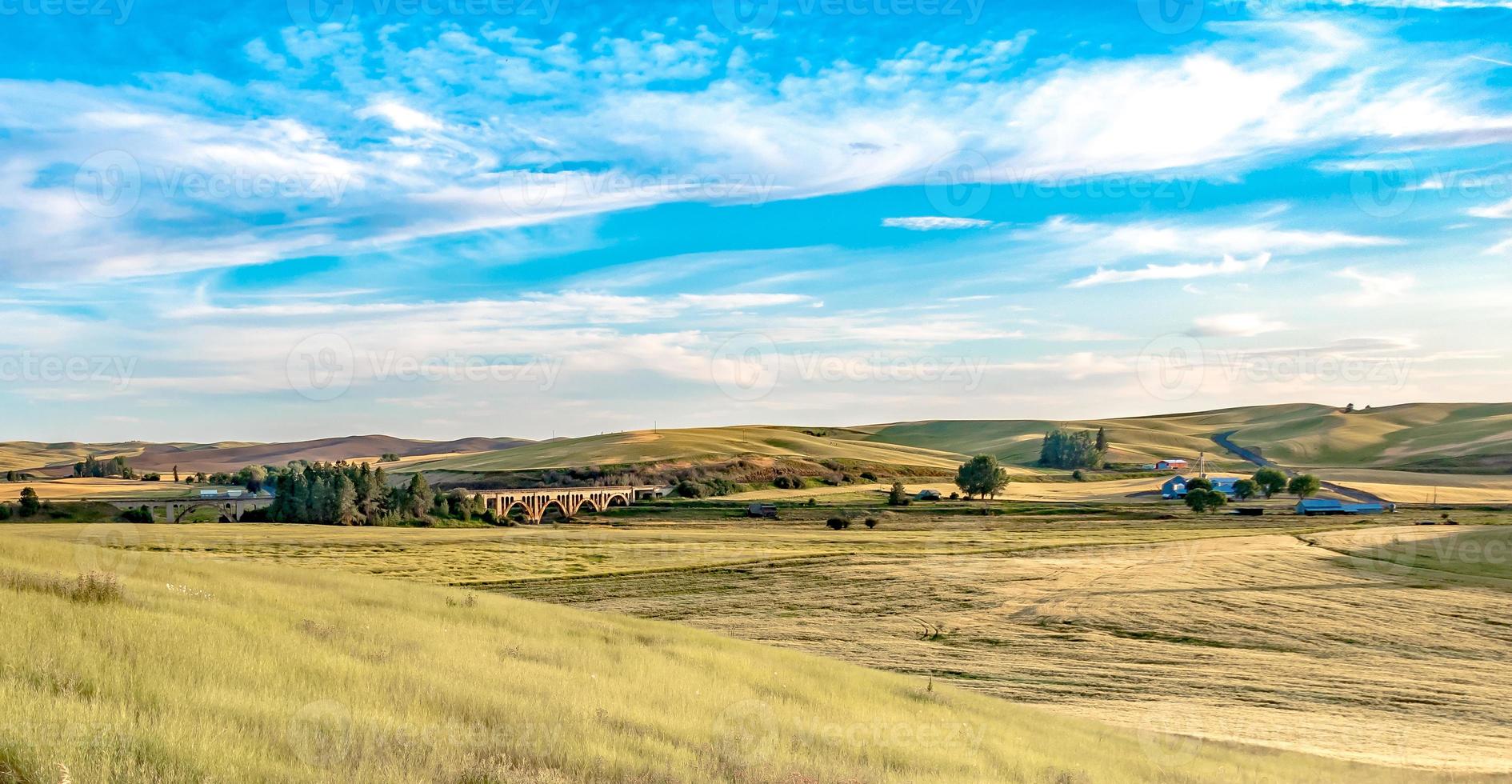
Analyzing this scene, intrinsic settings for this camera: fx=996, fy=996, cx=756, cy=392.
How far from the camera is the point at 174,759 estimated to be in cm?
700

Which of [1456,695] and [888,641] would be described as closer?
[1456,695]

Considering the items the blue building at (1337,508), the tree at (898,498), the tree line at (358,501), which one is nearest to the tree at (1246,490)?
the blue building at (1337,508)

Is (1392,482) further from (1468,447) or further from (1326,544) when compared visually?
(1326,544)

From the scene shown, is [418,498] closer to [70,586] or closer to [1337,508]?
[1337,508]

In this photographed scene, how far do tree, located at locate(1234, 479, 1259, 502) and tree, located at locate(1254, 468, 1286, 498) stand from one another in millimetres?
684

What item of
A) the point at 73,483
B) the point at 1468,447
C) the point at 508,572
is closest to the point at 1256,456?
the point at 1468,447

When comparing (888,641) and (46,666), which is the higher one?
(46,666)

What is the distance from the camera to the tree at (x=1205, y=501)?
107750mm

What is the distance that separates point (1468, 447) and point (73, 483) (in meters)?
212

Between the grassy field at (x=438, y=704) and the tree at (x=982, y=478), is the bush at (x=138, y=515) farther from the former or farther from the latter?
the tree at (x=982, y=478)

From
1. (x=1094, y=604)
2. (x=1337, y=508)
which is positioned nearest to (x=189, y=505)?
(x=1094, y=604)

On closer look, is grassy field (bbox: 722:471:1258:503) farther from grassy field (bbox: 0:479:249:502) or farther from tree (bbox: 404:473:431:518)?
grassy field (bbox: 0:479:249:502)

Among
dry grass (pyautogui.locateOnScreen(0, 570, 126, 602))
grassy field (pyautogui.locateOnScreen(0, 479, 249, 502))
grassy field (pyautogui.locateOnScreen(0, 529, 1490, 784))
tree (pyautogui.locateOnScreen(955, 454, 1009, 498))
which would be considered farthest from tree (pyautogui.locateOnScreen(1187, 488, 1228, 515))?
grassy field (pyautogui.locateOnScreen(0, 479, 249, 502))

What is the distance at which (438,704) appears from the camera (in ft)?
34.1
